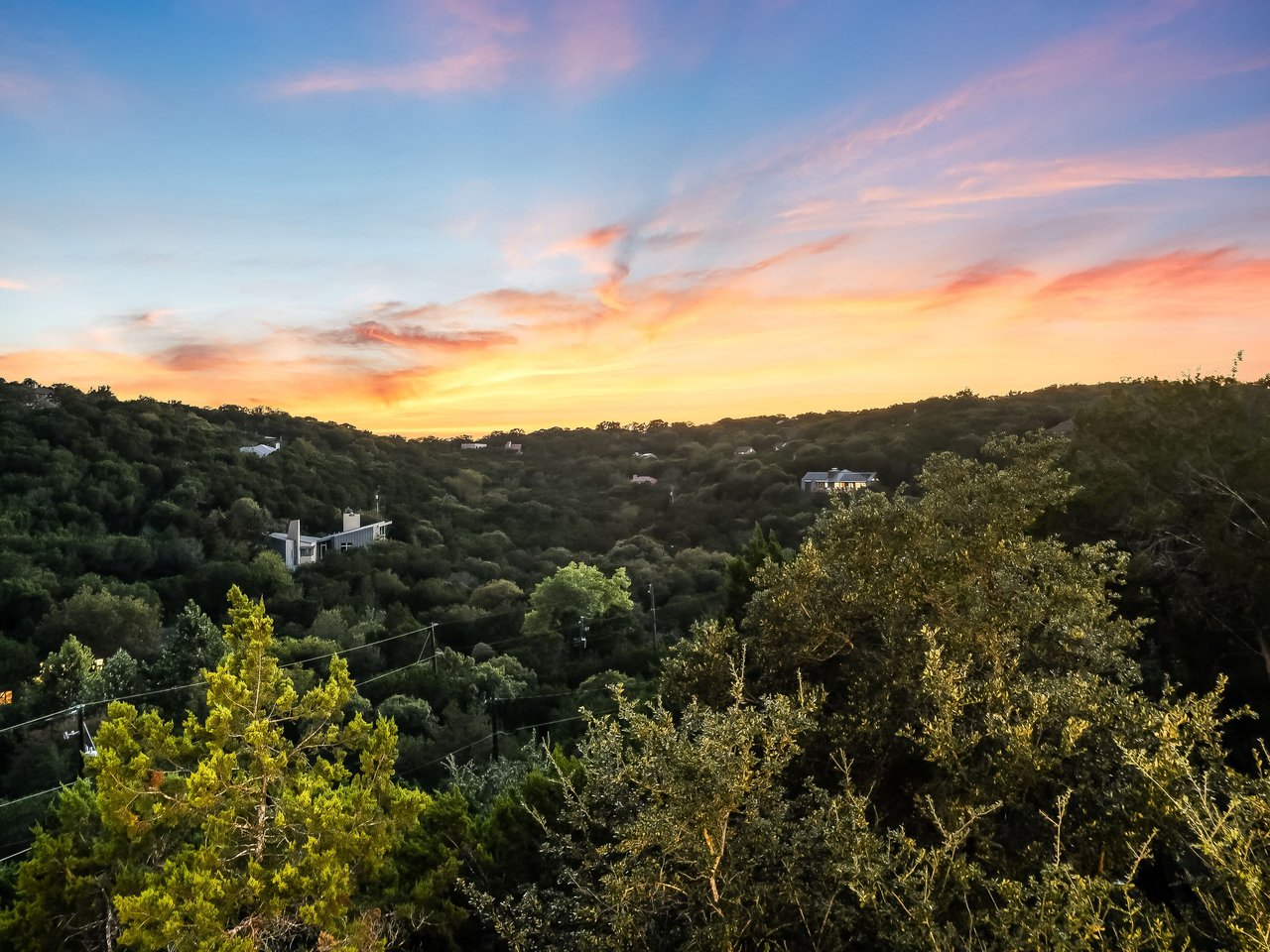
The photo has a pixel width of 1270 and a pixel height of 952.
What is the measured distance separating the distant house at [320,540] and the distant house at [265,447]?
31.3 feet

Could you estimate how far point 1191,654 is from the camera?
13.7 m

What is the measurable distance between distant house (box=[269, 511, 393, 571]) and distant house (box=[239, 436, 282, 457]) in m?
9.55

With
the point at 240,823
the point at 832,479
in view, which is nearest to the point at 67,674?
the point at 240,823

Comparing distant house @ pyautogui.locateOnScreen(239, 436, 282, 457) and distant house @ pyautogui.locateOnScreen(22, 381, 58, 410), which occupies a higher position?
distant house @ pyautogui.locateOnScreen(22, 381, 58, 410)

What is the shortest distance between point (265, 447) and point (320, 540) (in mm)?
15119

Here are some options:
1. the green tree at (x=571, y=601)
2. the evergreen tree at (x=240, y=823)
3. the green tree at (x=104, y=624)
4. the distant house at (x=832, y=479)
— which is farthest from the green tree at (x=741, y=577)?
the distant house at (x=832, y=479)

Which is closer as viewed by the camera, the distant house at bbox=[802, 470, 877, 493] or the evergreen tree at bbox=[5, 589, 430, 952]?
the evergreen tree at bbox=[5, 589, 430, 952]

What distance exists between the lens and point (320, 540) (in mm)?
48094

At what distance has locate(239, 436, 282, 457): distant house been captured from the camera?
5583 centimetres

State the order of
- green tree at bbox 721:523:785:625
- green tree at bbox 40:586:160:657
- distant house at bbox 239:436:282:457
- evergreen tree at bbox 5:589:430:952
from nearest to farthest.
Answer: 1. evergreen tree at bbox 5:589:430:952
2. green tree at bbox 721:523:785:625
3. green tree at bbox 40:586:160:657
4. distant house at bbox 239:436:282:457

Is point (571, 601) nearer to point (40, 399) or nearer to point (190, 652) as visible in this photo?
point (190, 652)

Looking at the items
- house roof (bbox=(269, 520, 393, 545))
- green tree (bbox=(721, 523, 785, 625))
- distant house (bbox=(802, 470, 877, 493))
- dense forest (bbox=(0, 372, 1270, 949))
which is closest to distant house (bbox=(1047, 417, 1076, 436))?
dense forest (bbox=(0, 372, 1270, 949))

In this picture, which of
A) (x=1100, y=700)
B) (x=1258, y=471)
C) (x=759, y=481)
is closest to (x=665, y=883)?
(x=1100, y=700)

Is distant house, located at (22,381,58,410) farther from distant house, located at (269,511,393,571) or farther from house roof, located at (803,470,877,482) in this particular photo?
house roof, located at (803,470,877,482)
